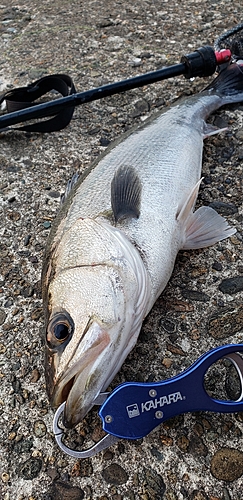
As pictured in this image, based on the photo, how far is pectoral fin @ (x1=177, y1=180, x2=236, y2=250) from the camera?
2.62 metres

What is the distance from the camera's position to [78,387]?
1.77 m

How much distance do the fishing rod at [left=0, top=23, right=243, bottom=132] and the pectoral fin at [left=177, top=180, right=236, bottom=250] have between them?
3.88 feet

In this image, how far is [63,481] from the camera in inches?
74.1

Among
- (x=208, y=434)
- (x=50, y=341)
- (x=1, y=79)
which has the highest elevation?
(x=1, y=79)

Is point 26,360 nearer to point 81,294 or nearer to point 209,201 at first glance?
point 81,294

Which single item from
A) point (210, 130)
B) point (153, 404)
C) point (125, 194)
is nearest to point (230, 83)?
point (210, 130)

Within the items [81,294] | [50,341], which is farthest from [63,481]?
[81,294]

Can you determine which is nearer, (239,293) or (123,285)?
(123,285)

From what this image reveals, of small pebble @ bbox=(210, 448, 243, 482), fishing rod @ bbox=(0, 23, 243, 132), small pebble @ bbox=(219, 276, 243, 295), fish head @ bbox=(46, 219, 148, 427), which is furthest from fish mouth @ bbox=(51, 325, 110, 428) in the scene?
fishing rod @ bbox=(0, 23, 243, 132)

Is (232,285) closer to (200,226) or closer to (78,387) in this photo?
(200,226)

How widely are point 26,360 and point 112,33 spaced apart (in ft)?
12.1

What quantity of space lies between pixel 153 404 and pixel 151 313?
2.12ft

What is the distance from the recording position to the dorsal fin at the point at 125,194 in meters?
2.42

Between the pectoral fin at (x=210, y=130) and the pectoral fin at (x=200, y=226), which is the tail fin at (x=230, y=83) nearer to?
the pectoral fin at (x=210, y=130)
